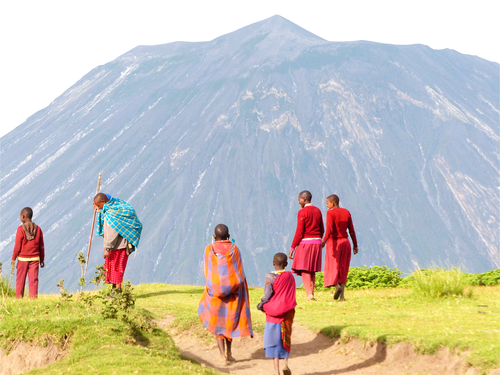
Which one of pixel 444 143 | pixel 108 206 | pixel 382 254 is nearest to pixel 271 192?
pixel 382 254

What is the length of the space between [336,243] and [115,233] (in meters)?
4.98

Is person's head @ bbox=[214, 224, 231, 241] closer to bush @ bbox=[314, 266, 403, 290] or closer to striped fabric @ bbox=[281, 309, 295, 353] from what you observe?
striped fabric @ bbox=[281, 309, 295, 353]

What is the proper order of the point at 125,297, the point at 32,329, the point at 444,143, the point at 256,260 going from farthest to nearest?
the point at 444,143 < the point at 256,260 < the point at 125,297 < the point at 32,329

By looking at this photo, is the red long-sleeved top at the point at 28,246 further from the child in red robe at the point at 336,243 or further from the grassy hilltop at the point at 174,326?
the child in red robe at the point at 336,243

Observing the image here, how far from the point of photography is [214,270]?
8.22 m

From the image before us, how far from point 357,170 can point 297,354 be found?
182431mm

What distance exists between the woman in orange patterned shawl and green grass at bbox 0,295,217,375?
720 millimetres

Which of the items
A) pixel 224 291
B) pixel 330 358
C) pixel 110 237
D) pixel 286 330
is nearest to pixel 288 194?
pixel 110 237

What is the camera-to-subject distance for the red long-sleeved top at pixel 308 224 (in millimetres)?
12656

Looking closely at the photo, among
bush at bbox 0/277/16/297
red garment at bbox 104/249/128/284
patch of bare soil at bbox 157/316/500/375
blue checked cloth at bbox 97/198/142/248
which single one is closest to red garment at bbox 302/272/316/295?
patch of bare soil at bbox 157/316/500/375

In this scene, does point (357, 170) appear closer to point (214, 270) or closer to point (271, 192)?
point (271, 192)

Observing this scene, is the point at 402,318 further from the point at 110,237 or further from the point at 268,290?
the point at 110,237

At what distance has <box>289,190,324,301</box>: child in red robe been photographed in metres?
12.7

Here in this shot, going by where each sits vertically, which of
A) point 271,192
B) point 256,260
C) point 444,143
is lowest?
point 256,260
